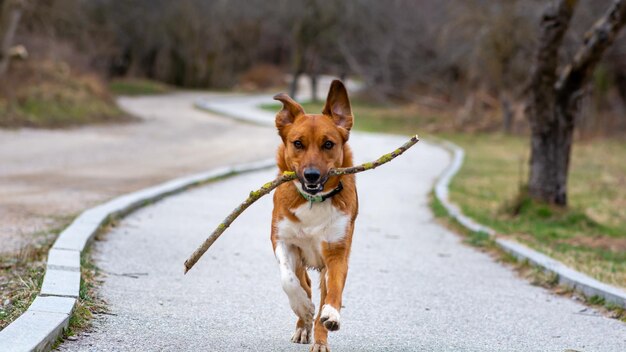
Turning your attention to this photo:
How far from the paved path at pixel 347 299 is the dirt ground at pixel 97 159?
3.53 feet

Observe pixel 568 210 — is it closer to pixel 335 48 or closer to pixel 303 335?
pixel 303 335

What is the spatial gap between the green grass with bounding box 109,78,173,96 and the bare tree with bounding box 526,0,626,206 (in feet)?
144

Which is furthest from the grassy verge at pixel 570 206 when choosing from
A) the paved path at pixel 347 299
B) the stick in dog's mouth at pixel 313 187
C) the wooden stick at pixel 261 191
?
the stick in dog's mouth at pixel 313 187

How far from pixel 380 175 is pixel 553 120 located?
24.4 feet

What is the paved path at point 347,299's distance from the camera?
6.35 meters

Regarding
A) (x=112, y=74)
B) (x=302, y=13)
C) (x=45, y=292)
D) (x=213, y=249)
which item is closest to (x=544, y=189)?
(x=213, y=249)

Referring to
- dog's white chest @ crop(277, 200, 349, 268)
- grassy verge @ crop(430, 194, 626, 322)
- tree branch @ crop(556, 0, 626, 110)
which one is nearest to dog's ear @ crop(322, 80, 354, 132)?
dog's white chest @ crop(277, 200, 349, 268)

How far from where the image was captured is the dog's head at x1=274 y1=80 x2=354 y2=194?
5.77 m

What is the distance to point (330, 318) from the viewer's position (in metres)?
5.47

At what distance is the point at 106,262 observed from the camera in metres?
8.77

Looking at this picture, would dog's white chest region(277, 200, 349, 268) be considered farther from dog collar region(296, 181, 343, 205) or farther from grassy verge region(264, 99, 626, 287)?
grassy verge region(264, 99, 626, 287)

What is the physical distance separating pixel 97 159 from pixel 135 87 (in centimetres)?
3895

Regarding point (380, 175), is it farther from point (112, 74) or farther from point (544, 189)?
point (112, 74)

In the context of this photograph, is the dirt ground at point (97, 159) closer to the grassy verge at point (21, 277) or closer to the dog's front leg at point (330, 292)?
the grassy verge at point (21, 277)
